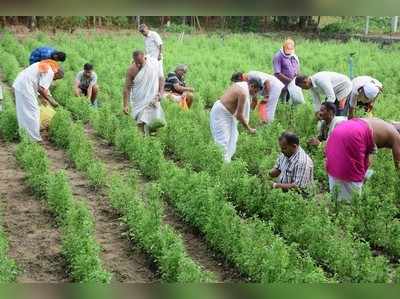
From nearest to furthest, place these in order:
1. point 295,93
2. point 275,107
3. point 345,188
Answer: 1. point 345,188
2. point 275,107
3. point 295,93

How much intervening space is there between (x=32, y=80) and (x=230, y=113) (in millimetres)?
2759

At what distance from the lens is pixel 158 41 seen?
37.8 ft

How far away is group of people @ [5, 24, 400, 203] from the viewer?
521cm

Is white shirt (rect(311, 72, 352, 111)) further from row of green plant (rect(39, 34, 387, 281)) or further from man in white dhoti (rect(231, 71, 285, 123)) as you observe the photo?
row of green plant (rect(39, 34, 387, 281))

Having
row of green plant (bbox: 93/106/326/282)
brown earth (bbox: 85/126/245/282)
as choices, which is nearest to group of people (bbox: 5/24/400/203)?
row of green plant (bbox: 93/106/326/282)

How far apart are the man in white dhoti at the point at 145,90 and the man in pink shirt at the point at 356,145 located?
347cm

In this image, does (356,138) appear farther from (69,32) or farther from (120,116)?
(69,32)

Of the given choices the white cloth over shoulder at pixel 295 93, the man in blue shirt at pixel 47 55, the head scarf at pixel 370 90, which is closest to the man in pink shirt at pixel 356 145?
the head scarf at pixel 370 90

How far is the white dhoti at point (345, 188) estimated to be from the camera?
211 inches

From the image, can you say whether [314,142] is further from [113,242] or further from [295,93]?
[295,93]

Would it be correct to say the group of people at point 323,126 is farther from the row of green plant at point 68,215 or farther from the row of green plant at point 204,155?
the row of green plant at point 68,215

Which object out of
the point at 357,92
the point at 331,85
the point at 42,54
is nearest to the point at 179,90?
the point at 42,54

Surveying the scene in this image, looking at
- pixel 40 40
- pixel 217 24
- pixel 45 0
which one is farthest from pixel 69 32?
pixel 45 0

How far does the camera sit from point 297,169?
560 cm
